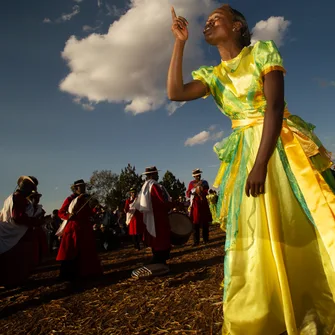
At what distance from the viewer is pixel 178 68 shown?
2.16 metres

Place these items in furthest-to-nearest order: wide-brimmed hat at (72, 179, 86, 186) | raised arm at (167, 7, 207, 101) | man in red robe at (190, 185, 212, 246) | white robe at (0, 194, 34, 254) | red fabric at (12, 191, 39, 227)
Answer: man in red robe at (190, 185, 212, 246), wide-brimmed hat at (72, 179, 86, 186), red fabric at (12, 191, 39, 227), white robe at (0, 194, 34, 254), raised arm at (167, 7, 207, 101)

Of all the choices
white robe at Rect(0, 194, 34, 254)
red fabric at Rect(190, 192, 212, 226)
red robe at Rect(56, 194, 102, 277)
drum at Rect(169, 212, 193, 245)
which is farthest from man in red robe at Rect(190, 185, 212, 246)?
white robe at Rect(0, 194, 34, 254)

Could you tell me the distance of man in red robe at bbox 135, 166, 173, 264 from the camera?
588 centimetres

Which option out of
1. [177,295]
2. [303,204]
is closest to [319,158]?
[303,204]

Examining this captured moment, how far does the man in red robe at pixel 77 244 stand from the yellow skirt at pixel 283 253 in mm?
4771

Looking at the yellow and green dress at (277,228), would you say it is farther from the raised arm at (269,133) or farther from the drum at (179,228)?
the drum at (179,228)

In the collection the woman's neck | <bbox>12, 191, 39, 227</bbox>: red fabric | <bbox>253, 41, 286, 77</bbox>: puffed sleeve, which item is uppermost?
the woman's neck

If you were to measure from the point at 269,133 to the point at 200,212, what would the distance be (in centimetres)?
857

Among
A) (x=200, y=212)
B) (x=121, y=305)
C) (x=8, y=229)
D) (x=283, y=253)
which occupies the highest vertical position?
(x=8, y=229)

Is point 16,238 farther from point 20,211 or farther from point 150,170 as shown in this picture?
point 150,170

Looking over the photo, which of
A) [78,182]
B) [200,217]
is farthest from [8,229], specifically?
[200,217]

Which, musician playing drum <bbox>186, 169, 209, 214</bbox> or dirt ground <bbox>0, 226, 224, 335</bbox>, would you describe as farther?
musician playing drum <bbox>186, 169, 209, 214</bbox>

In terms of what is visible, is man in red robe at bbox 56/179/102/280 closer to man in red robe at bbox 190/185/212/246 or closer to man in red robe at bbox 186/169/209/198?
man in red robe at bbox 190/185/212/246

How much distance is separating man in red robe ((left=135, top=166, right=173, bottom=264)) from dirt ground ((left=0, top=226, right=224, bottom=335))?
18.6 inches
